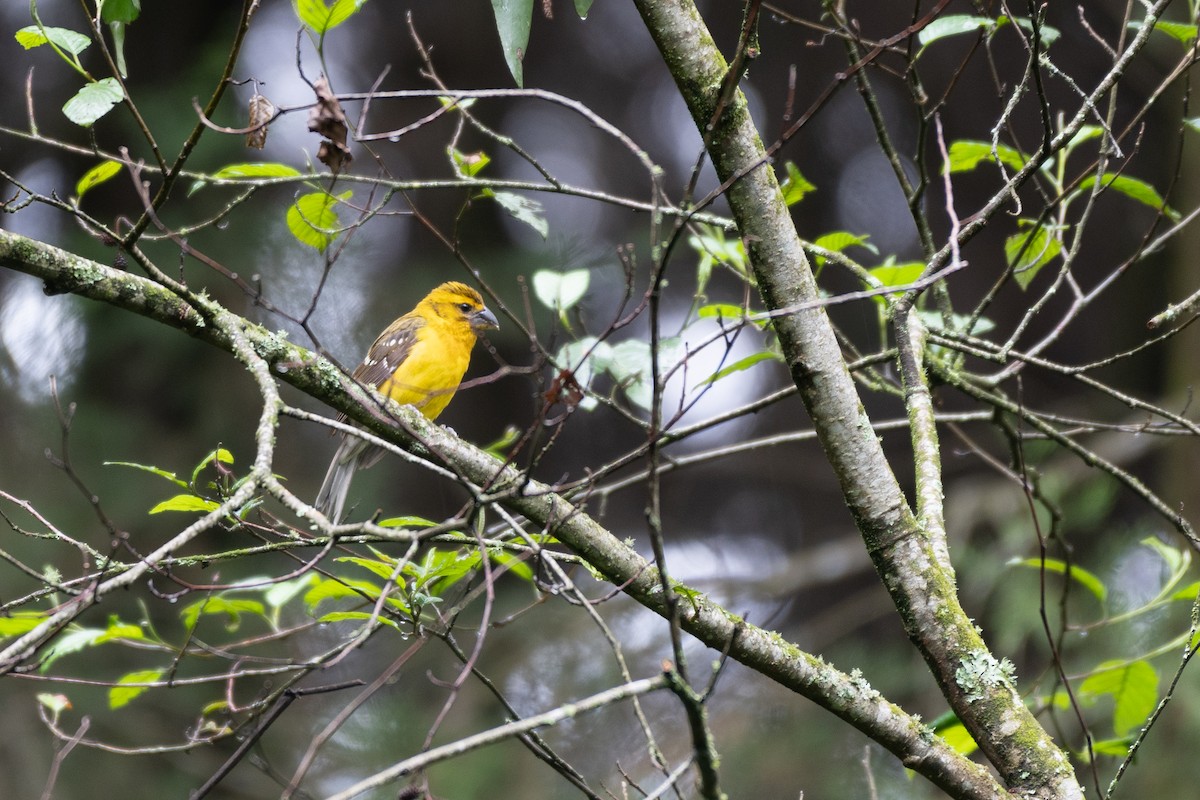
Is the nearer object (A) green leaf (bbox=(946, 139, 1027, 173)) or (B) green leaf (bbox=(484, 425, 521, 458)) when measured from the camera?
(B) green leaf (bbox=(484, 425, 521, 458))

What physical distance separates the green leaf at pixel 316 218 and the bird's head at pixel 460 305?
104 inches

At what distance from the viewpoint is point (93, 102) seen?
1.95m

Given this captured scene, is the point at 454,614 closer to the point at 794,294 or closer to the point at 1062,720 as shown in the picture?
the point at 794,294

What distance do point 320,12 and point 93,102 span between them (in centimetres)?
46

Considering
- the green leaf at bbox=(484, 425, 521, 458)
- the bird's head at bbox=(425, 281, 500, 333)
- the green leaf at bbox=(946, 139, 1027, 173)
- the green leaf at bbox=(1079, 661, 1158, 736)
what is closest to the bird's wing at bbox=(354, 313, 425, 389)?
the bird's head at bbox=(425, 281, 500, 333)

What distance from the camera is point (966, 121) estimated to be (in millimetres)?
6824

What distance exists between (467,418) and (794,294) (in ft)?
16.7

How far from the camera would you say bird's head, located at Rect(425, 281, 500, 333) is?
5.11 meters

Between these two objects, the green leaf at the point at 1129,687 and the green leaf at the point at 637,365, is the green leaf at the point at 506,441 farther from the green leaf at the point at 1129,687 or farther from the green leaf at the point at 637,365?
the green leaf at the point at 1129,687

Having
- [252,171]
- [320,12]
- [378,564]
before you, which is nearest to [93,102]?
[252,171]

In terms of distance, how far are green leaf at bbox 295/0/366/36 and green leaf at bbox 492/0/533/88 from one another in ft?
0.92

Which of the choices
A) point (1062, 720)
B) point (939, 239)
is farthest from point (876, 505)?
point (939, 239)

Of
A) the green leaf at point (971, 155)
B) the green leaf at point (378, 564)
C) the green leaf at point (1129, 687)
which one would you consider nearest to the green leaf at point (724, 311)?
the green leaf at point (971, 155)

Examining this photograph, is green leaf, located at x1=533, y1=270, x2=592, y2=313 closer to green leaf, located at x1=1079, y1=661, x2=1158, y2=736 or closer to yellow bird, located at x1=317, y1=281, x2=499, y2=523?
yellow bird, located at x1=317, y1=281, x2=499, y2=523
